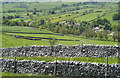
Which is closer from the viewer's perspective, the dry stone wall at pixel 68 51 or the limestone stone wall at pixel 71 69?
the limestone stone wall at pixel 71 69

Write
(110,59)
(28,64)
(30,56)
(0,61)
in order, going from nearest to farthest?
(28,64) → (0,61) → (110,59) → (30,56)

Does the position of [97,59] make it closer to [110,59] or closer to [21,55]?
[110,59]

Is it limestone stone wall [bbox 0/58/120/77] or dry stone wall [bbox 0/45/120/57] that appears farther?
dry stone wall [bbox 0/45/120/57]

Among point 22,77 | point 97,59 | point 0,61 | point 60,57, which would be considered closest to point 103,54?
point 97,59

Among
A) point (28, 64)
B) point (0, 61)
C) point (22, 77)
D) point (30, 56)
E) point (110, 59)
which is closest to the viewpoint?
point (22, 77)

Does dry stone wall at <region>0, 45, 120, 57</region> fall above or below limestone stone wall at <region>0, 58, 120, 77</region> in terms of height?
above

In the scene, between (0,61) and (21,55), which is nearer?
(0,61)

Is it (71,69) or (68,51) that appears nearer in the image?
(71,69)

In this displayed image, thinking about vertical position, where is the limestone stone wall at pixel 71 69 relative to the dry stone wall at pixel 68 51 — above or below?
below

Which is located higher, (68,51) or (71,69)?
(68,51)

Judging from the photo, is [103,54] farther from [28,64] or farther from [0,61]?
[0,61]
